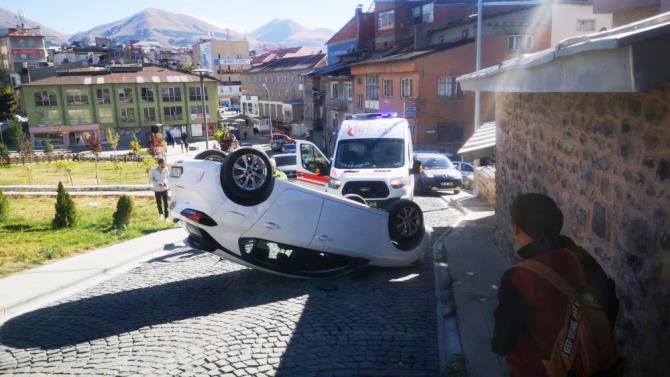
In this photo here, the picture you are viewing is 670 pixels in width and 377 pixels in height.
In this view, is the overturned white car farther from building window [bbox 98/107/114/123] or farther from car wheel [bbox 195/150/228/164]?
building window [bbox 98/107/114/123]

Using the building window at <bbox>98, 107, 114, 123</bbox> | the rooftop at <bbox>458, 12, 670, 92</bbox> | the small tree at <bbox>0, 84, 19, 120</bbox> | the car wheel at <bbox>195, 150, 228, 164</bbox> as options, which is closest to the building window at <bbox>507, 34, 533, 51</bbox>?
the car wheel at <bbox>195, 150, 228, 164</bbox>

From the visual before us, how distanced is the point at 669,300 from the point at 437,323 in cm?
330

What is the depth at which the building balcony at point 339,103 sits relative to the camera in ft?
165

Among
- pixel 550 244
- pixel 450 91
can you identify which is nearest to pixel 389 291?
pixel 550 244

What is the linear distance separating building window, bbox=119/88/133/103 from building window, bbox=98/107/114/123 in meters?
2.06

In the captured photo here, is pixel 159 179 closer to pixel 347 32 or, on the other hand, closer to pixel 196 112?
pixel 347 32

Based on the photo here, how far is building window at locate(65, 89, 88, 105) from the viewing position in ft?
205

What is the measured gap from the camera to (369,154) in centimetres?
1499

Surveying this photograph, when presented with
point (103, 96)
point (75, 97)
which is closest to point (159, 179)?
point (103, 96)

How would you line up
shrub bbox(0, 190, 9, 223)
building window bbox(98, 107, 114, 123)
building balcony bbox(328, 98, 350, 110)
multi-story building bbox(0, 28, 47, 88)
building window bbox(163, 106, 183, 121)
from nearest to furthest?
shrub bbox(0, 190, 9, 223), building balcony bbox(328, 98, 350, 110), building window bbox(98, 107, 114, 123), building window bbox(163, 106, 183, 121), multi-story building bbox(0, 28, 47, 88)

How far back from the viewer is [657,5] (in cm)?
1138

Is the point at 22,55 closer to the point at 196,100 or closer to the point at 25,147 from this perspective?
the point at 196,100

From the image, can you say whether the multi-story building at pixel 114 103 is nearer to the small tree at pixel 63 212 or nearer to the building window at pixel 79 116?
the building window at pixel 79 116

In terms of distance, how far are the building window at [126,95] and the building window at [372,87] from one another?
35007 millimetres
